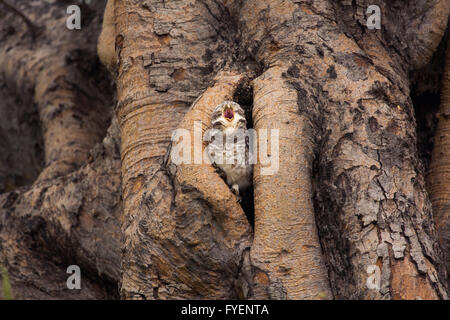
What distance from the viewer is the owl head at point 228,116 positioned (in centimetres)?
327

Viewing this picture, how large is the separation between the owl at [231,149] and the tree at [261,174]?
Answer: 0.08 m

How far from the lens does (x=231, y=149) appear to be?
10.6 ft

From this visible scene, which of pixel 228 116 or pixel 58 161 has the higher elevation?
pixel 58 161

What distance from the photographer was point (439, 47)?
4.31 meters

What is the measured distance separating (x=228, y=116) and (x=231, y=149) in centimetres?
17

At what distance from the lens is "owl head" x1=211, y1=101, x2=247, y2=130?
327 cm

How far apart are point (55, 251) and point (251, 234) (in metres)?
2.13

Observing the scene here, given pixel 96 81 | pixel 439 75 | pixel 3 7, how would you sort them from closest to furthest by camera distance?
pixel 439 75 < pixel 96 81 < pixel 3 7

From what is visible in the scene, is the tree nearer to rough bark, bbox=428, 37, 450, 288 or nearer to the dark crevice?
rough bark, bbox=428, 37, 450, 288

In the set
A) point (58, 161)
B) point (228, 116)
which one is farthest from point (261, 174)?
point (58, 161)

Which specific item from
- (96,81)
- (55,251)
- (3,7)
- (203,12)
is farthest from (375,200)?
(3,7)

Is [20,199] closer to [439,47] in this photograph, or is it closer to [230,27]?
[230,27]

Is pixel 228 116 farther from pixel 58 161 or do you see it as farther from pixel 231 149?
pixel 58 161

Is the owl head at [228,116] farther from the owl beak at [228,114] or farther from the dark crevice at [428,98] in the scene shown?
the dark crevice at [428,98]
